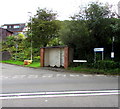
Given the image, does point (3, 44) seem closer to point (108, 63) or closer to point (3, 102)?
point (108, 63)

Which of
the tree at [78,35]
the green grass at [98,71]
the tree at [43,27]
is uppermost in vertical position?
the tree at [43,27]

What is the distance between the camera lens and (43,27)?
64.2ft

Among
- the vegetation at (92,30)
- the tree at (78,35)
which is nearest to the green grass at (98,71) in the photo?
the vegetation at (92,30)

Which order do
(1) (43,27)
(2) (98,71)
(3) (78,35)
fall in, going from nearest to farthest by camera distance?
(2) (98,71)
(3) (78,35)
(1) (43,27)

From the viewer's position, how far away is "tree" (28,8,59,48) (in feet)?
64.5

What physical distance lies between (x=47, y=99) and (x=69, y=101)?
0.84m

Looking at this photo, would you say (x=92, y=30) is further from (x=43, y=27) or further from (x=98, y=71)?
(x=43, y=27)

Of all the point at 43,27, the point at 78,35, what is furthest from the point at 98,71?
the point at 43,27

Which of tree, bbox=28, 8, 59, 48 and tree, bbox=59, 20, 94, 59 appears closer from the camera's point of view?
tree, bbox=59, 20, 94, 59

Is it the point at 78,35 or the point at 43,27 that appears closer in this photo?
the point at 78,35

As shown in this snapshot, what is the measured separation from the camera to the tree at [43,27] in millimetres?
19656

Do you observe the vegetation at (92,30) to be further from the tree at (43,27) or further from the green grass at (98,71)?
the tree at (43,27)

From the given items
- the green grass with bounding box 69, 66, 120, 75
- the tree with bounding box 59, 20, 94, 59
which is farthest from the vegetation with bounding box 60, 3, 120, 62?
the green grass with bounding box 69, 66, 120, 75

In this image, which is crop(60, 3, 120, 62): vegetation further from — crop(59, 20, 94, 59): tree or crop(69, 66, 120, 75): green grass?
crop(69, 66, 120, 75): green grass
